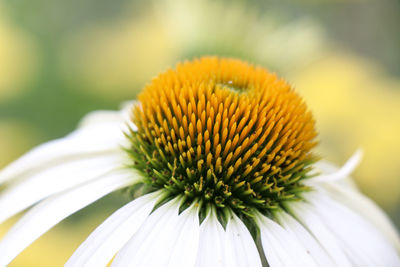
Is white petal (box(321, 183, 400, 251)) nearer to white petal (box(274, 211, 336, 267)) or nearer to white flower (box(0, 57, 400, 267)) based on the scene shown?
white flower (box(0, 57, 400, 267))

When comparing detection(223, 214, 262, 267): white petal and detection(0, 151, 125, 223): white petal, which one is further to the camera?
detection(0, 151, 125, 223): white petal

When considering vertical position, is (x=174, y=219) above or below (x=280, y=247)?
above

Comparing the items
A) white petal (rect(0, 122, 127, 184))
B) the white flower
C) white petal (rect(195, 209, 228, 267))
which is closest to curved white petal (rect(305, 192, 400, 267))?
the white flower

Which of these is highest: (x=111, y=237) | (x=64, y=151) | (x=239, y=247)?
(x=64, y=151)

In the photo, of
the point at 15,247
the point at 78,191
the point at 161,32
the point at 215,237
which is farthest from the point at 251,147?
the point at 161,32

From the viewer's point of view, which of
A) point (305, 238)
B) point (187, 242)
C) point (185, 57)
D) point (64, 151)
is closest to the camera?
point (187, 242)

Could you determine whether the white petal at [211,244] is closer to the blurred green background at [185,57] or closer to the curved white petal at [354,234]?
the curved white petal at [354,234]

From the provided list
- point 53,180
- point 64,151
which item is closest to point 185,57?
point 64,151

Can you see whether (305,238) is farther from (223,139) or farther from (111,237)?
(111,237)
